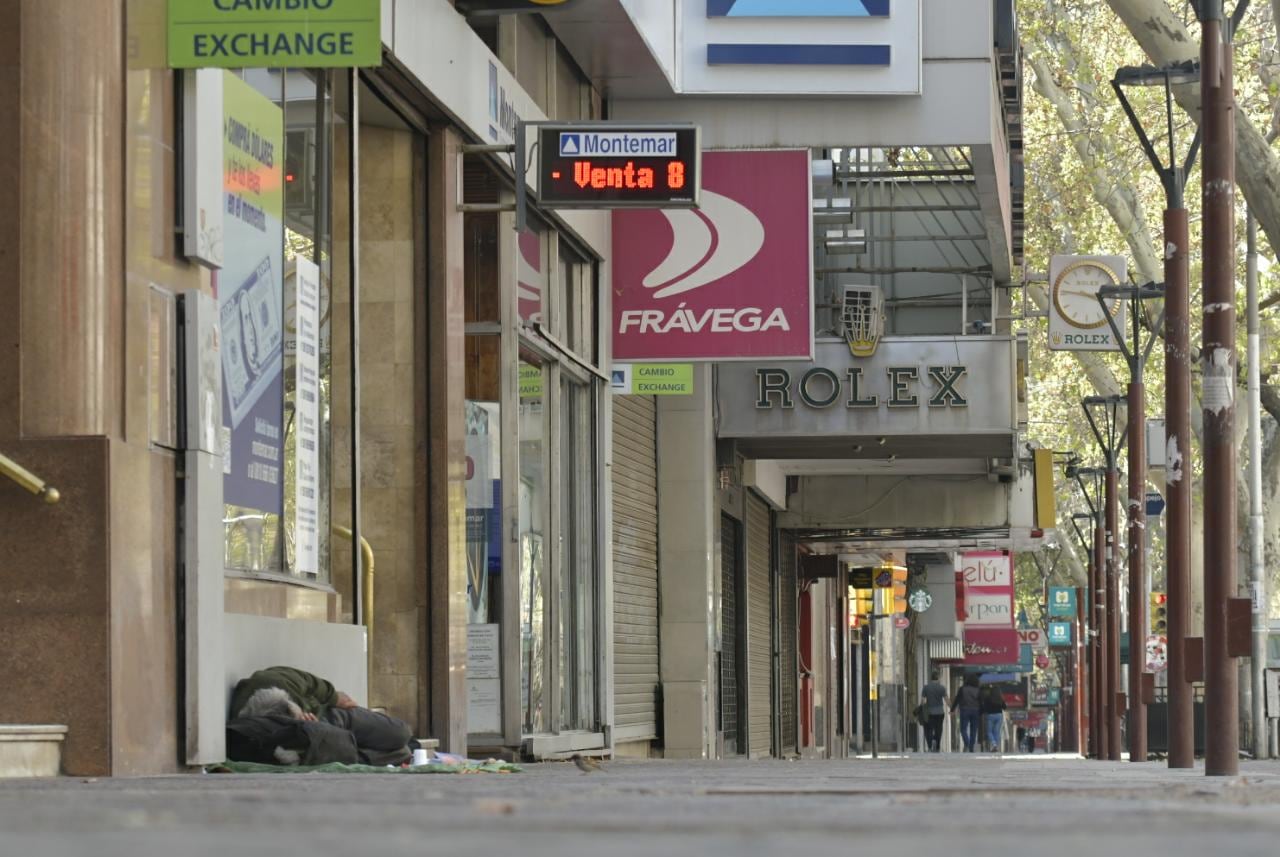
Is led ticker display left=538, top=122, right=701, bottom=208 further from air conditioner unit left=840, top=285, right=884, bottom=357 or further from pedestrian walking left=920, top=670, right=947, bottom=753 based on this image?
pedestrian walking left=920, top=670, right=947, bottom=753

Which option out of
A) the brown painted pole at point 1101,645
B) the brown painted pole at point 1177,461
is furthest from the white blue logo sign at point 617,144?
the brown painted pole at point 1101,645

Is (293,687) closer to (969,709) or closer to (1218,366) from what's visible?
(1218,366)

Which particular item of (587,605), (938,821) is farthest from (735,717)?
(938,821)

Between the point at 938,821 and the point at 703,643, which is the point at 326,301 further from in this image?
the point at 703,643

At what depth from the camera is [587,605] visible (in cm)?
1909

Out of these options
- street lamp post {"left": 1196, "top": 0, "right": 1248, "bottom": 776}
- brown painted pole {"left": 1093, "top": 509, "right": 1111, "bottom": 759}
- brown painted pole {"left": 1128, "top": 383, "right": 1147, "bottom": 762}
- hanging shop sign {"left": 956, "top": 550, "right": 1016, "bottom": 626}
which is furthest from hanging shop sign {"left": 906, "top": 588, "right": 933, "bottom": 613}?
street lamp post {"left": 1196, "top": 0, "right": 1248, "bottom": 776}

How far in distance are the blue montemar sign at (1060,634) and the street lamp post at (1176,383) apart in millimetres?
60155

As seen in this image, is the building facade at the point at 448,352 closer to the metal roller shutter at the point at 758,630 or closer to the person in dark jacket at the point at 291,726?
the person in dark jacket at the point at 291,726

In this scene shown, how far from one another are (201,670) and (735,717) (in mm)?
20700

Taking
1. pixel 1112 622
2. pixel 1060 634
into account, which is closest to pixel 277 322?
pixel 1112 622

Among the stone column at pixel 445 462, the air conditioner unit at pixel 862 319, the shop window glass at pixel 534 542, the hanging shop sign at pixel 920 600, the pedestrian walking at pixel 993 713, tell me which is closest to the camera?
the stone column at pixel 445 462

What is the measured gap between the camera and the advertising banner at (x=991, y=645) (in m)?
70.4

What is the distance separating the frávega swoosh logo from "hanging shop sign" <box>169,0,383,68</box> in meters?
8.90

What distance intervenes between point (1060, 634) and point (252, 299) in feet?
241
